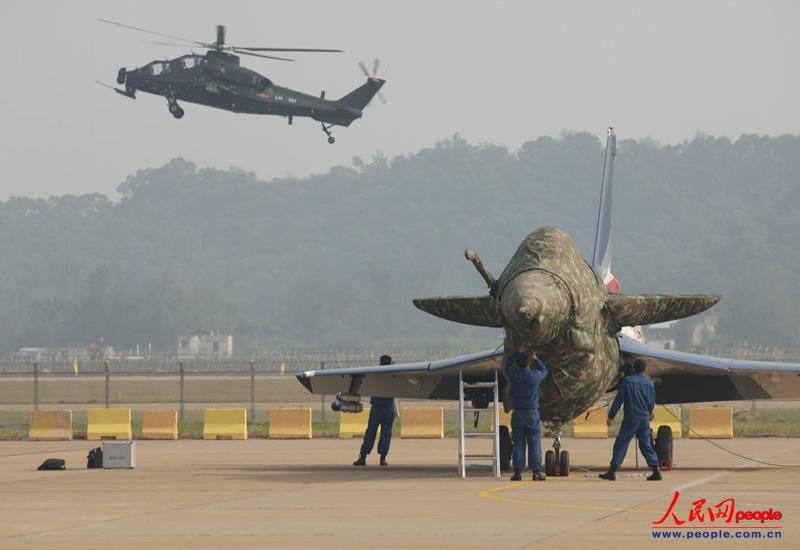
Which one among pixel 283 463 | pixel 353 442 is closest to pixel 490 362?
pixel 283 463

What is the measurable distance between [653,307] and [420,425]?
16.0m

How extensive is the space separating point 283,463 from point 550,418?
6.44 m

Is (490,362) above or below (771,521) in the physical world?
above

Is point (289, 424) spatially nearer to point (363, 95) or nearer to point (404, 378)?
Answer: point (404, 378)

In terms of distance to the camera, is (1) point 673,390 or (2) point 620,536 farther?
(1) point 673,390

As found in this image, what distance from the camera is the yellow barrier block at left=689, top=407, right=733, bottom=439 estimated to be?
35.2 m

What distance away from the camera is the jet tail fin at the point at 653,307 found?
71.1ft

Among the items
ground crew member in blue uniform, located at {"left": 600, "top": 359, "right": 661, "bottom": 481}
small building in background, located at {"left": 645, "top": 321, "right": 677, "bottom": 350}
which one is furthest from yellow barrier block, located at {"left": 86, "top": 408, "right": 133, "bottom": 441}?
small building in background, located at {"left": 645, "top": 321, "right": 677, "bottom": 350}

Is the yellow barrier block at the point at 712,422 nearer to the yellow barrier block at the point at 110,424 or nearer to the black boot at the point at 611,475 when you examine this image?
the yellow barrier block at the point at 110,424

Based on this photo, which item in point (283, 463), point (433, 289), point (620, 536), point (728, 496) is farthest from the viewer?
point (433, 289)

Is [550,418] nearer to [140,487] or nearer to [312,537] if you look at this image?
[140,487]

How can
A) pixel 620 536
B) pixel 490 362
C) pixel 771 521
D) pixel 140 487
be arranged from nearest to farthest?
pixel 620 536 → pixel 771 521 → pixel 140 487 → pixel 490 362

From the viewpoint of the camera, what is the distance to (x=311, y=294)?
167000 millimetres

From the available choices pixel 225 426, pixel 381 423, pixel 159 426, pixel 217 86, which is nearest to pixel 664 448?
pixel 381 423
